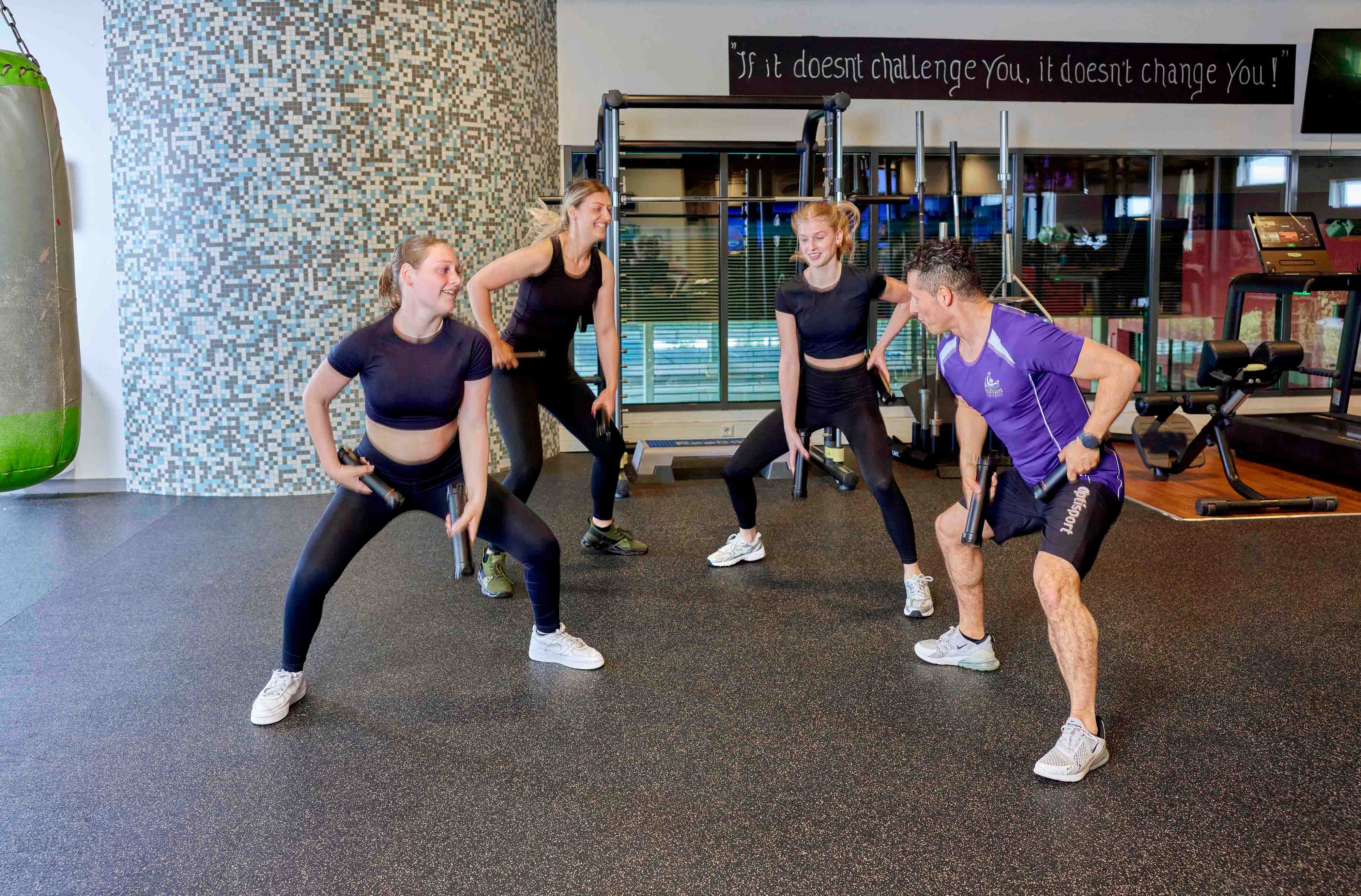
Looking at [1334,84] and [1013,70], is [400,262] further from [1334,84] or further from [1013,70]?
[1334,84]

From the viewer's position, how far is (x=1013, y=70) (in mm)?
6953

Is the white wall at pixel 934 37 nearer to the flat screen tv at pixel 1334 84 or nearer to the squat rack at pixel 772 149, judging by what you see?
the flat screen tv at pixel 1334 84

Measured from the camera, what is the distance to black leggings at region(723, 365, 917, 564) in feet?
11.3

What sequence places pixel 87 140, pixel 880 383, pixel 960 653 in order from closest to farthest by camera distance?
pixel 960 653 < pixel 880 383 < pixel 87 140

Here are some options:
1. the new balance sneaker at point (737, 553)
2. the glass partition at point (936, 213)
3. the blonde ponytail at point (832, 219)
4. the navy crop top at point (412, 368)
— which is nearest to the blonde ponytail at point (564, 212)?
the blonde ponytail at point (832, 219)

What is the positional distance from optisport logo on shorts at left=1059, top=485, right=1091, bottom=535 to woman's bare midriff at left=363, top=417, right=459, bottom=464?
1542 mm

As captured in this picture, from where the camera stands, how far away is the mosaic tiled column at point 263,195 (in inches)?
212

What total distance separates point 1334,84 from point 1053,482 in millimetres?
6491

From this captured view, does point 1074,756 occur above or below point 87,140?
below

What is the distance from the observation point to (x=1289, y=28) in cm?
712

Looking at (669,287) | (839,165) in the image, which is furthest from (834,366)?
(669,287)

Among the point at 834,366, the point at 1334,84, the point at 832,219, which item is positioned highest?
the point at 1334,84

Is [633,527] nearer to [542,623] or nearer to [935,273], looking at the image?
[542,623]

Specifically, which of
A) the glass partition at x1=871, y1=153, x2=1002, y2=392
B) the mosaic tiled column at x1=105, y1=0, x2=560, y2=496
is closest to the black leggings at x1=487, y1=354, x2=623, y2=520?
the mosaic tiled column at x1=105, y1=0, x2=560, y2=496
